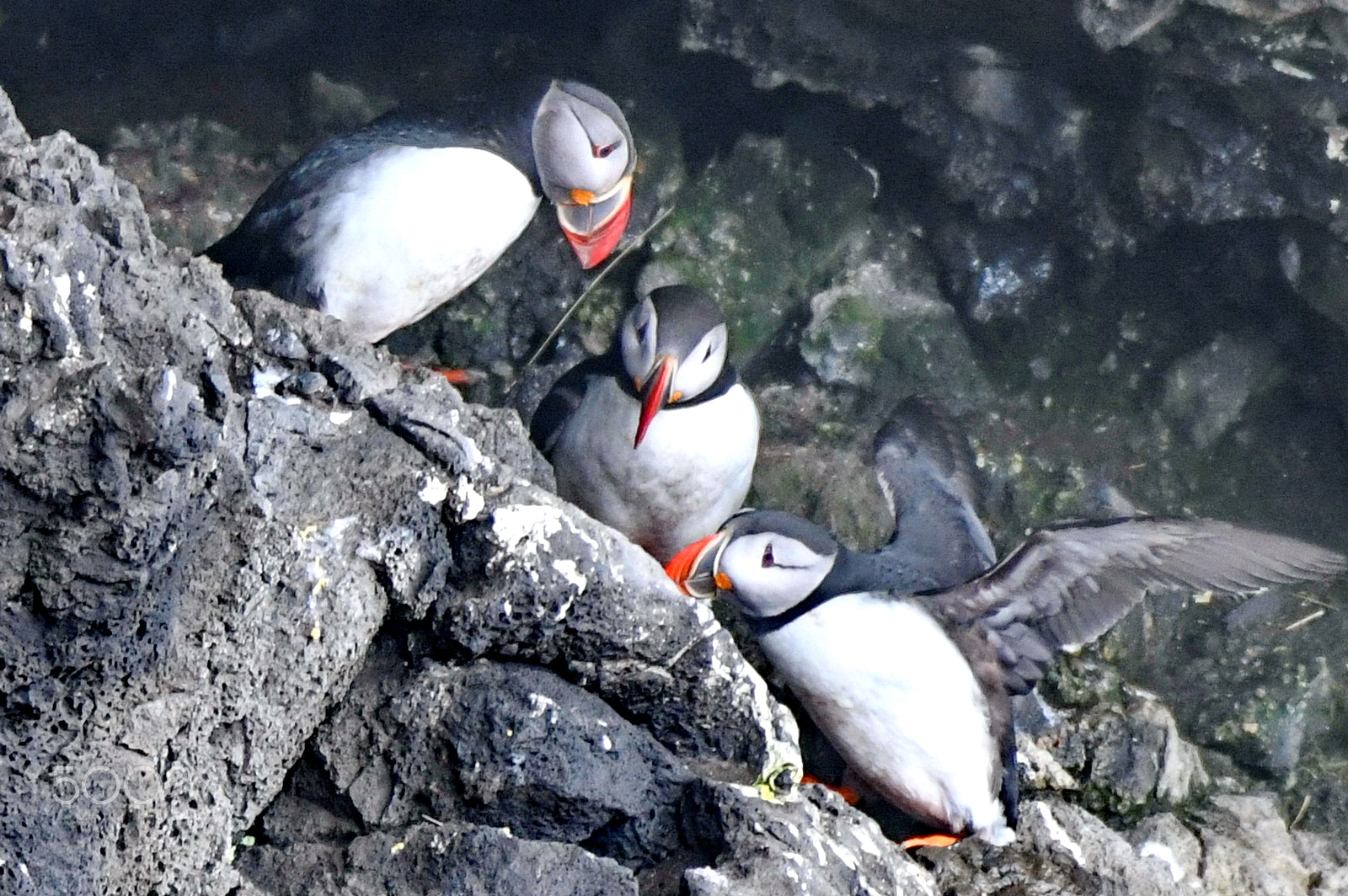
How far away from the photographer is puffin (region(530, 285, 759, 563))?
135 inches

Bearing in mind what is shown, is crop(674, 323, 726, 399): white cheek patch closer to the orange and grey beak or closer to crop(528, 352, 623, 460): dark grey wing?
crop(528, 352, 623, 460): dark grey wing

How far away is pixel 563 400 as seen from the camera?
371 centimetres

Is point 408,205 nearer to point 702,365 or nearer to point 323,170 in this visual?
point 323,170

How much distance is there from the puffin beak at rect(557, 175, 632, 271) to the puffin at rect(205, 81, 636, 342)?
7cm

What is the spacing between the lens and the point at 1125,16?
346cm

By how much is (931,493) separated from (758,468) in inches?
22.0

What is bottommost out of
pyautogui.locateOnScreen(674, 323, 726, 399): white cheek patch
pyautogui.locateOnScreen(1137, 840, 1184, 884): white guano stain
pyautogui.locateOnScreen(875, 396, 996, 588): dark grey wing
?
pyautogui.locateOnScreen(1137, 840, 1184, 884): white guano stain

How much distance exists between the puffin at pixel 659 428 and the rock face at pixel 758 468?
421 millimetres

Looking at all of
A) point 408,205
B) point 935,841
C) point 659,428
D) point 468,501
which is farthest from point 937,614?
point 408,205

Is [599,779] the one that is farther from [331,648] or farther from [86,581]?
[86,581]

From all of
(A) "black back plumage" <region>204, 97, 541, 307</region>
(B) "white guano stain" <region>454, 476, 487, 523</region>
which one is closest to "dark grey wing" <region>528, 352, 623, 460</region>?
(A) "black back plumage" <region>204, 97, 541, 307</region>

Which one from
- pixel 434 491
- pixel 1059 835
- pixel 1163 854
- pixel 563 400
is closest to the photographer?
pixel 434 491

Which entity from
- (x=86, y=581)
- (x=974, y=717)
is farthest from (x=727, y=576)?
(x=86, y=581)

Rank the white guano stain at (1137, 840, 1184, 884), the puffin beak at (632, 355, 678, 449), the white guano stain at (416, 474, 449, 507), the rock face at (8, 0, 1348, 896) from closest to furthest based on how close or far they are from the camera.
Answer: the rock face at (8, 0, 1348, 896)
the white guano stain at (416, 474, 449, 507)
the white guano stain at (1137, 840, 1184, 884)
the puffin beak at (632, 355, 678, 449)
